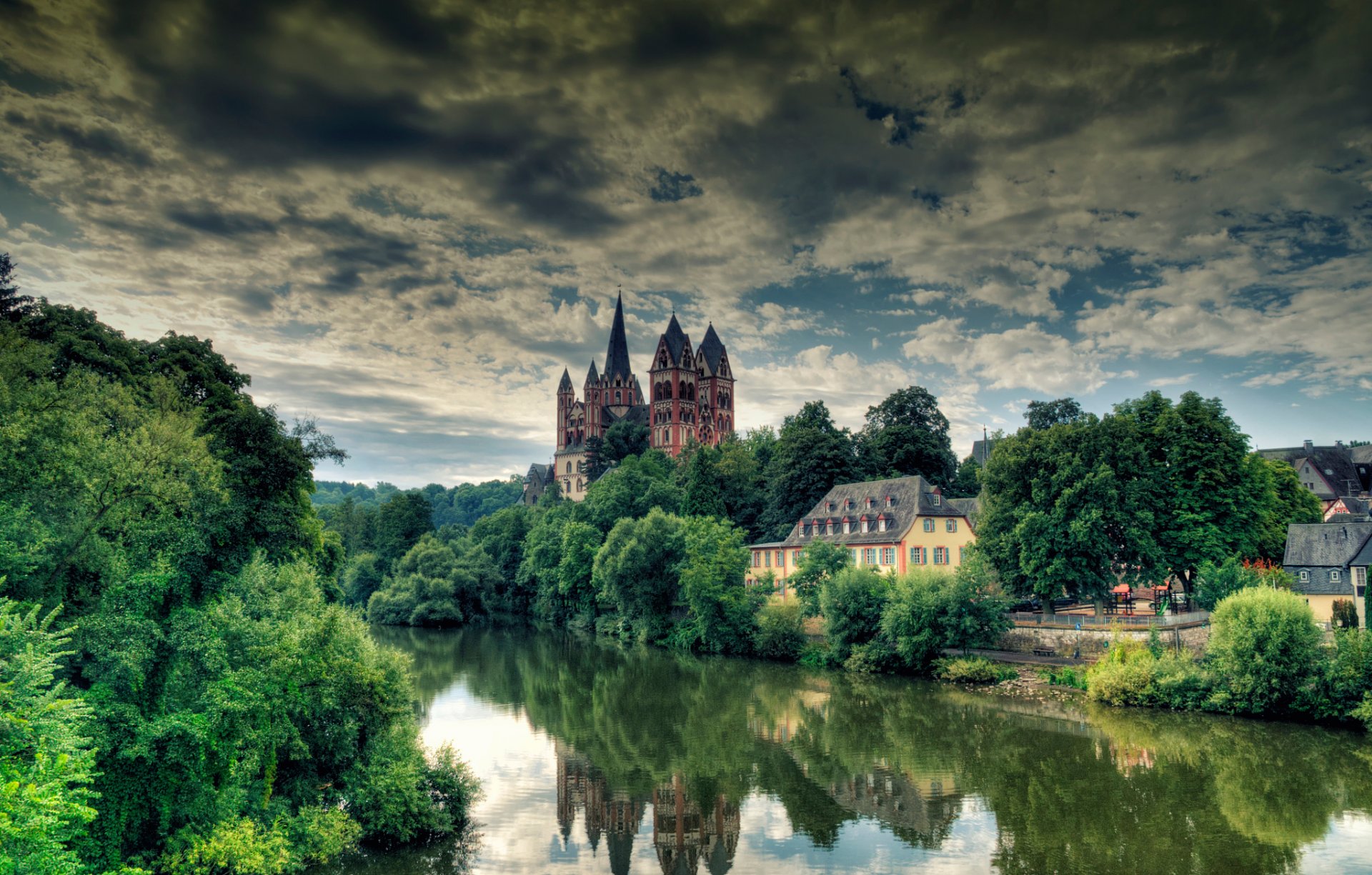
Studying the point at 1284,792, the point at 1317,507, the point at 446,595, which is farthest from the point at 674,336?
the point at 1284,792

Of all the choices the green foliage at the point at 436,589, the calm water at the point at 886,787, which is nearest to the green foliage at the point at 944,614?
the calm water at the point at 886,787

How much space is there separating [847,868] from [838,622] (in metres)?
27.5

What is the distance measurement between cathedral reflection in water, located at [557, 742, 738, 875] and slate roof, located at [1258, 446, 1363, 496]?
80.0m

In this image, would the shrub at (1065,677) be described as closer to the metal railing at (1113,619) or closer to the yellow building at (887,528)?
the metal railing at (1113,619)

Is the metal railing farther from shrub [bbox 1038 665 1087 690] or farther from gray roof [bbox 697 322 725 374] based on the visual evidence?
gray roof [bbox 697 322 725 374]

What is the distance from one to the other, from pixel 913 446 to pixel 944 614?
102ft

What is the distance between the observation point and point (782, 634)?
50.0 m

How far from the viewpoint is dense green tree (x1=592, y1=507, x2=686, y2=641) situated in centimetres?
5944

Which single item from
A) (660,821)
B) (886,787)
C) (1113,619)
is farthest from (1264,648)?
(660,821)

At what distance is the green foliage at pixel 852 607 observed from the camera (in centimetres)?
4503

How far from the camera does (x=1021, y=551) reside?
41.9m

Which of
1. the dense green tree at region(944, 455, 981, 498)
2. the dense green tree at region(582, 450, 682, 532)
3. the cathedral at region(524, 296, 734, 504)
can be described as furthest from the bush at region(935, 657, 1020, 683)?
the cathedral at region(524, 296, 734, 504)

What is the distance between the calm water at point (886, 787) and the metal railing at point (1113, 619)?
7.40 meters

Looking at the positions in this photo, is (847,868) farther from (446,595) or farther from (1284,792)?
(446,595)
